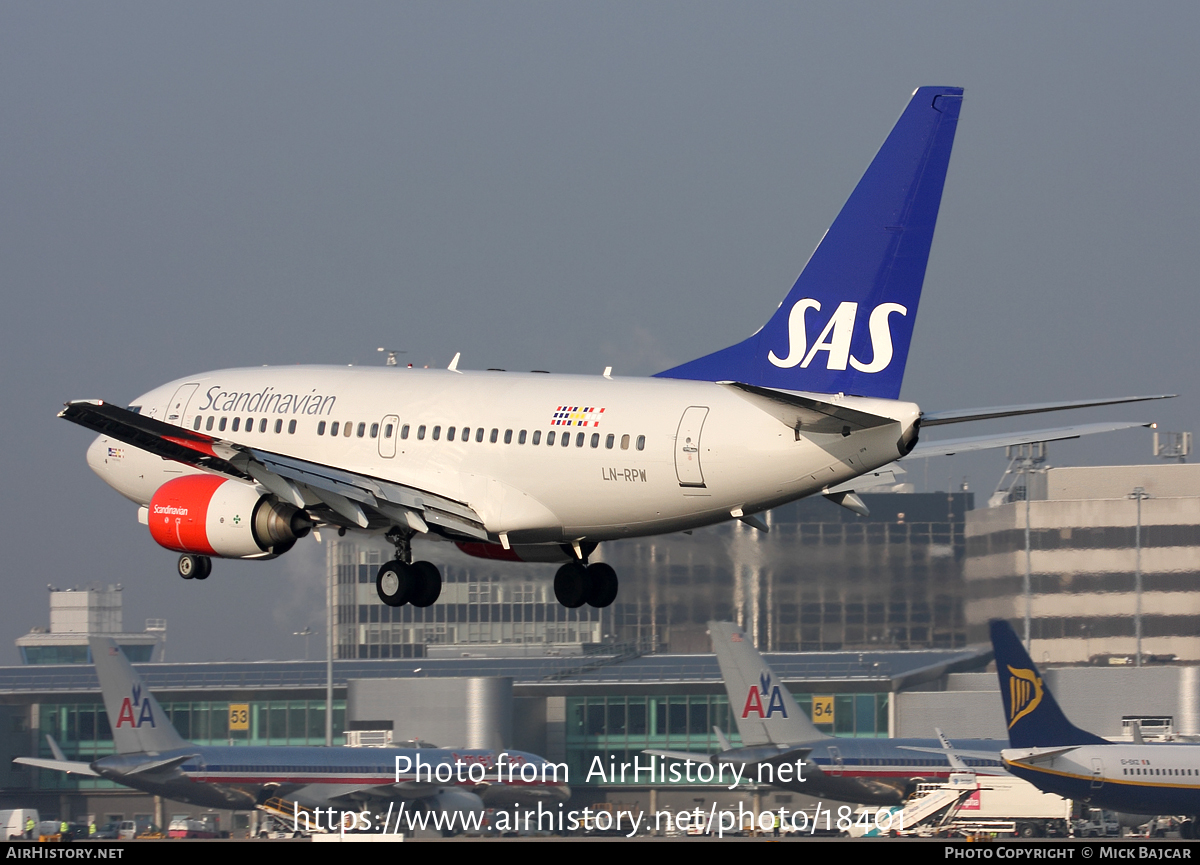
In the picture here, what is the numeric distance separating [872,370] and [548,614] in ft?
312

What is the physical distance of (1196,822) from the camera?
6141cm

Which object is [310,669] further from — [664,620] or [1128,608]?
[1128,608]

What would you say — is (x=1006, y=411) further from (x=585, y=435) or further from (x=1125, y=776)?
(x=1125, y=776)

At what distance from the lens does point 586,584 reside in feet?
132

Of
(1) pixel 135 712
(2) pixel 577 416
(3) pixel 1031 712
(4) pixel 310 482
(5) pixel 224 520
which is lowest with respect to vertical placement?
(1) pixel 135 712

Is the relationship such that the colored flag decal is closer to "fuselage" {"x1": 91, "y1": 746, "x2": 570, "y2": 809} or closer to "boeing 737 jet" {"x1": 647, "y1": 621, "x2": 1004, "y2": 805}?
"boeing 737 jet" {"x1": 647, "y1": 621, "x2": 1004, "y2": 805}

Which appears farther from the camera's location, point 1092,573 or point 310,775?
point 1092,573

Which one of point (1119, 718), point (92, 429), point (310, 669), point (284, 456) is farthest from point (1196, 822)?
point (310, 669)

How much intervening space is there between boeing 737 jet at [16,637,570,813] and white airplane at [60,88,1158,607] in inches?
1316

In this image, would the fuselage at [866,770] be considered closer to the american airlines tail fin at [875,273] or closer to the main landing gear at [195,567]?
the main landing gear at [195,567]

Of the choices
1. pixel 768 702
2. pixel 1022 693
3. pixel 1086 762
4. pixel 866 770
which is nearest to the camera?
pixel 1086 762

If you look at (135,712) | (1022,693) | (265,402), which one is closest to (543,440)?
(265,402)

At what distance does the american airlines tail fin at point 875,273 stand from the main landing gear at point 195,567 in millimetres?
14275

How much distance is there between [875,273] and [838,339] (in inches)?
60.1
